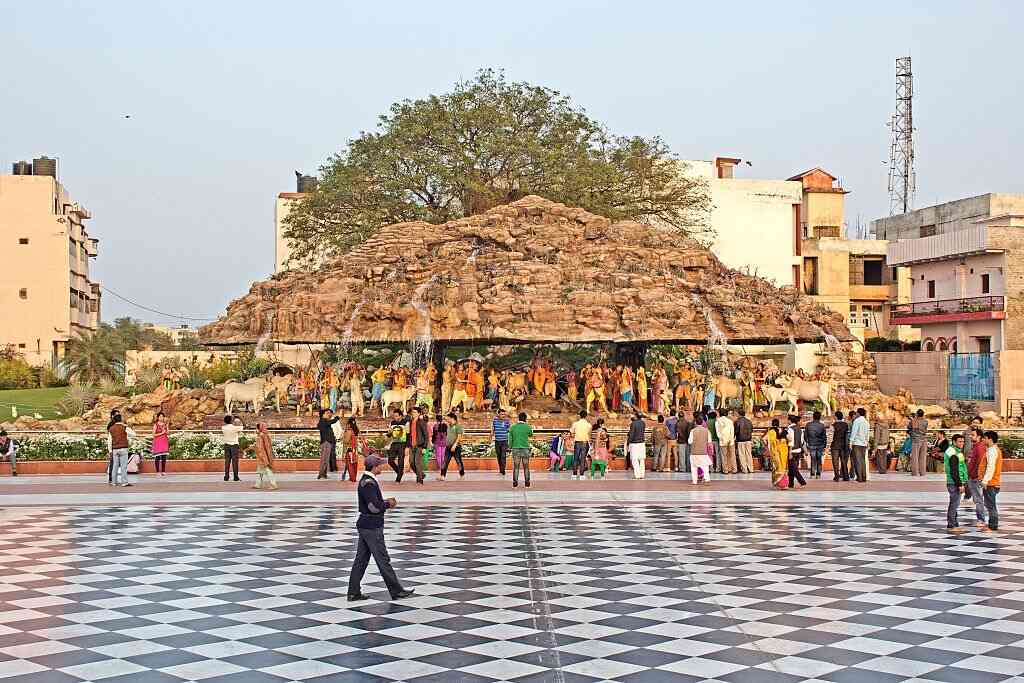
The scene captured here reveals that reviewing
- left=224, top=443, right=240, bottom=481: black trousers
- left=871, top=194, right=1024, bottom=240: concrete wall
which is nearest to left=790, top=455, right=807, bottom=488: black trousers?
left=224, top=443, right=240, bottom=481: black trousers

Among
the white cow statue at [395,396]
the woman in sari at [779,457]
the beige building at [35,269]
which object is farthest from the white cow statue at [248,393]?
the beige building at [35,269]

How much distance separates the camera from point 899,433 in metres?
32.5

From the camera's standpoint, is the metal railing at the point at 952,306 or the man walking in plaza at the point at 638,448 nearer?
the man walking in plaza at the point at 638,448

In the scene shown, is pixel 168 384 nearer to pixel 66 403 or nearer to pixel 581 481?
pixel 66 403

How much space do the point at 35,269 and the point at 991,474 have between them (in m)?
64.9

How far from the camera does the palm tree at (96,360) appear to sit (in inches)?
2302

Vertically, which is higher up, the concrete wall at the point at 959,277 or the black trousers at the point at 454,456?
the concrete wall at the point at 959,277

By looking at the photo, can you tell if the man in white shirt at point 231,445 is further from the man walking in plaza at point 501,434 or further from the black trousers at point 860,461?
the black trousers at point 860,461

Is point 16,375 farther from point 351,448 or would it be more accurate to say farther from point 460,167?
point 351,448

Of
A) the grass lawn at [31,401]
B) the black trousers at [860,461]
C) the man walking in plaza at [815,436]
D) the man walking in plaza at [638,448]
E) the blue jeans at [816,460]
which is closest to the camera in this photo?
the black trousers at [860,461]

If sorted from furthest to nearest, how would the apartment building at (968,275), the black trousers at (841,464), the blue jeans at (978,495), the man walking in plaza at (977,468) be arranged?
1. the apartment building at (968,275)
2. the black trousers at (841,464)
3. the blue jeans at (978,495)
4. the man walking in plaza at (977,468)

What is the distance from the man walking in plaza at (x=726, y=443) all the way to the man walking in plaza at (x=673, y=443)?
3.17 ft

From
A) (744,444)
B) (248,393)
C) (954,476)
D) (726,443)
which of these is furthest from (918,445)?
(248,393)

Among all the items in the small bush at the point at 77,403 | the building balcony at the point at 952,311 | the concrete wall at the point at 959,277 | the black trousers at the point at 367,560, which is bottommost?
the black trousers at the point at 367,560
